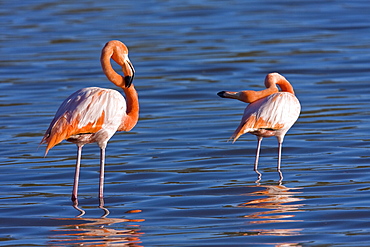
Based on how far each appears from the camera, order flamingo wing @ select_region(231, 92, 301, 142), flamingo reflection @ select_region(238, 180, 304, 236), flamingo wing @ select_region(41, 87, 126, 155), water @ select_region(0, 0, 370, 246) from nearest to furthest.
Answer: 1. flamingo reflection @ select_region(238, 180, 304, 236)
2. water @ select_region(0, 0, 370, 246)
3. flamingo wing @ select_region(41, 87, 126, 155)
4. flamingo wing @ select_region(231, 92, 301, 142)

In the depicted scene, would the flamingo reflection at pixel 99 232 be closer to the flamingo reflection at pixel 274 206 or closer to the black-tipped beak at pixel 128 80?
the flamingo reflection at pixel 274 206

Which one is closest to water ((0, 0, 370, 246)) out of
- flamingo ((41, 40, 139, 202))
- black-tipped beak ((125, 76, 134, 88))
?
flamingo ((41, 40, 139, 202))

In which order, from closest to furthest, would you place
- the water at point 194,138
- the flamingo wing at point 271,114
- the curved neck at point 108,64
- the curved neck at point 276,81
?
the water at point 194,138 → the curved neck at point 108,64 → the flamingo wing at point 271,114 → the curved neck at point 276,81

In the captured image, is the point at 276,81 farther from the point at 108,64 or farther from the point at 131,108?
the point at 108,64

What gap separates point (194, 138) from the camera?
31.8 feet

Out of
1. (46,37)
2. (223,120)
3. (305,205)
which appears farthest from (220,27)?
(305,205)

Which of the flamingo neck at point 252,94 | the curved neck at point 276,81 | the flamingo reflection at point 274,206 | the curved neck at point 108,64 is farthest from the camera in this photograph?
the curved neck at point 276,81

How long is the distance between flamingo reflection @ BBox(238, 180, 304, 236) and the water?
0.07 ft

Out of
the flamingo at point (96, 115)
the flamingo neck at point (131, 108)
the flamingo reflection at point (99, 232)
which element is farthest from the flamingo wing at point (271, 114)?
the flamingo reflection at point (99, 232)

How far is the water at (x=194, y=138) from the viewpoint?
6.11 meters

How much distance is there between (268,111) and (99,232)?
8.19 ft

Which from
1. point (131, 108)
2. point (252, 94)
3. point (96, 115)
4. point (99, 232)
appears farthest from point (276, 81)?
point (99, 232)

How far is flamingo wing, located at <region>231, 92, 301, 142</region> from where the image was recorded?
7645 millimetres

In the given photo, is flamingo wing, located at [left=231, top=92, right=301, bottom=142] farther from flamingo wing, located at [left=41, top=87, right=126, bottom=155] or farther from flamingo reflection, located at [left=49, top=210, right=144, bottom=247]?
flamingo reflection, located at [left=49, top=210, right=144, bottom=247]
